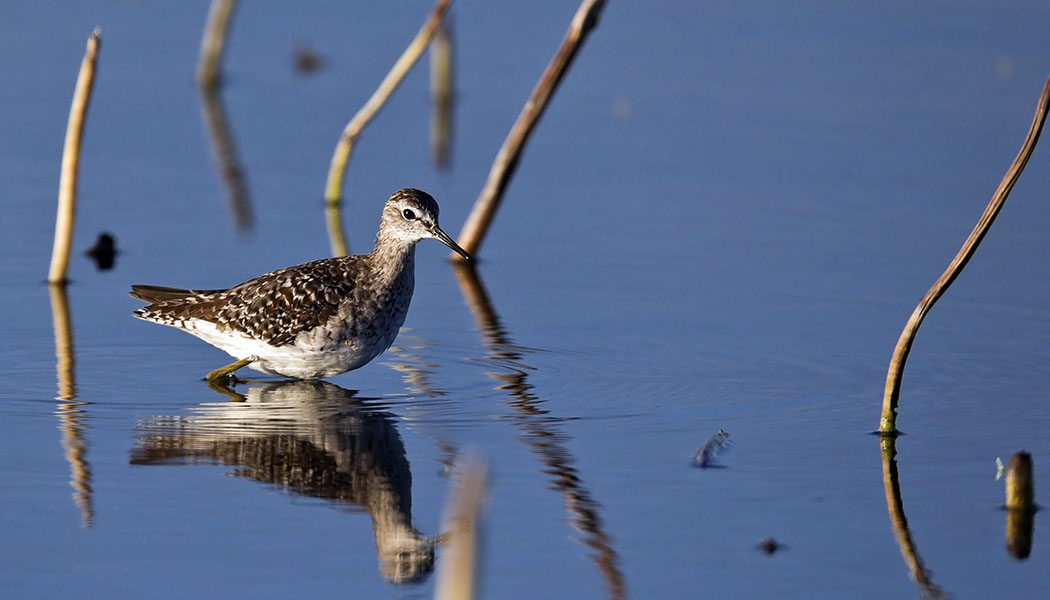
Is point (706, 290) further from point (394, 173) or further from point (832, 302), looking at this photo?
point (394, 173)

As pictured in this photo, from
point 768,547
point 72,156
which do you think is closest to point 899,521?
point 768,547

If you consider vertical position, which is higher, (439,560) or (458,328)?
(458,328)

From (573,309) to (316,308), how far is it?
104 inches

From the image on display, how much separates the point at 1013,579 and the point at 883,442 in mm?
2023

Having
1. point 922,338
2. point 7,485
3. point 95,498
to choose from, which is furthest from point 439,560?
point 922,338

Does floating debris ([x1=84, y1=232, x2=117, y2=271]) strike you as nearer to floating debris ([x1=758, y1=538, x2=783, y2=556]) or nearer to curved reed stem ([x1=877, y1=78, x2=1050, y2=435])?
curved reed stem ([x1=877, y1=78, x2=1050, y2=435])

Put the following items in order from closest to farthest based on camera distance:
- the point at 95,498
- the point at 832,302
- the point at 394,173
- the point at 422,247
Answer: the point at 95,498
the point at 832,302
the point at 422,247
the point at 394,173

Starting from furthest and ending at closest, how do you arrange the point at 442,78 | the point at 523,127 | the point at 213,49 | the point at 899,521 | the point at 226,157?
1. the point at 213,49
2. the point at 442,78
3. the point at 226,157
4. the point at 523,127
5. the point at 899,521

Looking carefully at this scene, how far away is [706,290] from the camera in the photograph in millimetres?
13719

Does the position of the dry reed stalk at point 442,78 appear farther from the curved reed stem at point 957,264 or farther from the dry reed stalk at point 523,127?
the curved reed stem at point 957,264

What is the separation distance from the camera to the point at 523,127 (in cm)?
1391

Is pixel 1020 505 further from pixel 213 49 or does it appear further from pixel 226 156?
pixel 213 49

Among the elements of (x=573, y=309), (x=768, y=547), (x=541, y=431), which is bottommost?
(x=768, y=547)

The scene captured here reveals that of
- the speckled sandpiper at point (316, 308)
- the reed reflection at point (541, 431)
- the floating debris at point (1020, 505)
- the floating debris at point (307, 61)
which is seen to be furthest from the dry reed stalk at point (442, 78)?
the floating debris at point (1020, 505)
